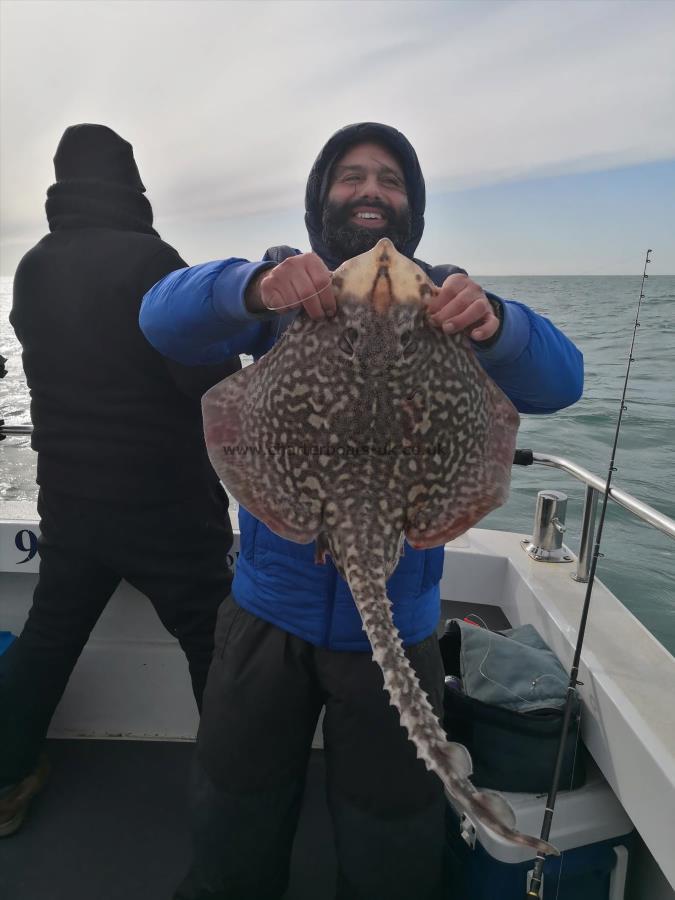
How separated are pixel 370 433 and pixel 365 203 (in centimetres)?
107

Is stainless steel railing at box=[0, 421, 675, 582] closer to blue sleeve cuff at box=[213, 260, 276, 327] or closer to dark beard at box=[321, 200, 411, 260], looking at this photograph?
dark beard at box=[321, 200, 411, 260]

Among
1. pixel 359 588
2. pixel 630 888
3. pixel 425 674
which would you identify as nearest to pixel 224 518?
pixel 425 674

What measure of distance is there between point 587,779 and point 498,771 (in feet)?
1.28

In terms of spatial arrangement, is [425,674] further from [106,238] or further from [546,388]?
[106,238]

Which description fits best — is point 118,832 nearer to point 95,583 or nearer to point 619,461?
point 95,583

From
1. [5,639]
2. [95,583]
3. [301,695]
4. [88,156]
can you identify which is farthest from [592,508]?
[5,639]

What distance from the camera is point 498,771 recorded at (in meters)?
2.34

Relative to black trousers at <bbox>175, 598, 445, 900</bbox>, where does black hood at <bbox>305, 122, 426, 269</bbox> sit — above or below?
above

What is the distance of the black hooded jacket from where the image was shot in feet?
8.56

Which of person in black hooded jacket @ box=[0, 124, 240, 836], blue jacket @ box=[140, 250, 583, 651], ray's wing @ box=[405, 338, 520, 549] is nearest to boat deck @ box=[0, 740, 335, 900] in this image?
person in black hooded jacket @ box=[0, 124, 240, 836]

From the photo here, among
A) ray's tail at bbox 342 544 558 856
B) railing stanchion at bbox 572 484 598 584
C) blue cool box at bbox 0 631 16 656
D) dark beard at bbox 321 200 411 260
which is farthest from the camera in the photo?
blue cool box at bbox 0 631 16 656

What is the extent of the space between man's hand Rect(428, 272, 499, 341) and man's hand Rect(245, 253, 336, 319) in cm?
27

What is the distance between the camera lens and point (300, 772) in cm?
212

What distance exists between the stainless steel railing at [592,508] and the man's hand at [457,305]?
1.40 metres
